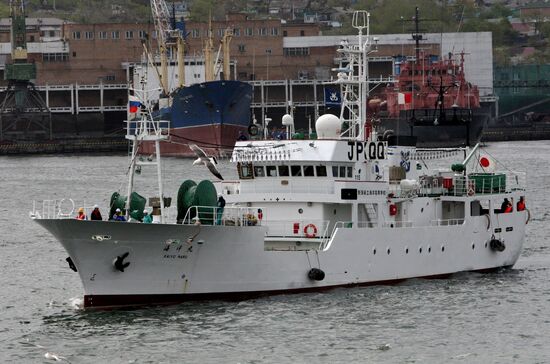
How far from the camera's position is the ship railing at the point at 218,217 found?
41.1 m

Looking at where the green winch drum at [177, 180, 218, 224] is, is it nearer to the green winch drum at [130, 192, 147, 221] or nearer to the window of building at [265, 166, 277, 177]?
the green winch drum at [130, 192, 147, 221]

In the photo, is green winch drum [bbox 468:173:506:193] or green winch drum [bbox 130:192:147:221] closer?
green winch drum [bbox 130:192:147:221]

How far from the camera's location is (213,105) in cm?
14138

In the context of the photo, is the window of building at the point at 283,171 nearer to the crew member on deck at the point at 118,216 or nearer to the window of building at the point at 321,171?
the window of building at the point at 321,171

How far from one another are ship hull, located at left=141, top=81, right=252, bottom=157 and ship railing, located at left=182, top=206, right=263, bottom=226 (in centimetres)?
9695

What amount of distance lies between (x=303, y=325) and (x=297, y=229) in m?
5.47

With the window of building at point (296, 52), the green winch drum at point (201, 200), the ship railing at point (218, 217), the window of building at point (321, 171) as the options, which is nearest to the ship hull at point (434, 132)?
the window of building at point (296, 52)

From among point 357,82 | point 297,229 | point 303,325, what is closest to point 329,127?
point 357,82

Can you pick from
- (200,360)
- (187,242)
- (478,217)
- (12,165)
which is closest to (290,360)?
(200,360)

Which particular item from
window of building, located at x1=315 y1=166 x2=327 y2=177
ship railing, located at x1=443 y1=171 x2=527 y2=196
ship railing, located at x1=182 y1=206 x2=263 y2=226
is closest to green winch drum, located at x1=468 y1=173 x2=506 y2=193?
ship railing, located at x1=443 y1=171 x2=527 y2=196

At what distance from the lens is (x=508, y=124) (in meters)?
200

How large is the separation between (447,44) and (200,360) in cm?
16136

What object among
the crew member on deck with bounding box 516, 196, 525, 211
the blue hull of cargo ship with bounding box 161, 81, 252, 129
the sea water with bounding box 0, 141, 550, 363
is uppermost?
the blue hull of cargo ship with bounding box 161, 81, 252, 129

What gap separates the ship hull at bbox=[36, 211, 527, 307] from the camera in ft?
131
